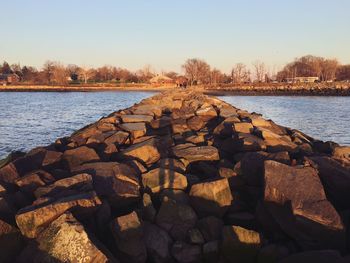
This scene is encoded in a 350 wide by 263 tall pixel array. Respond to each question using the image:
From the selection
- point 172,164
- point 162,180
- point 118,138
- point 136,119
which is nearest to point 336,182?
point 162,180

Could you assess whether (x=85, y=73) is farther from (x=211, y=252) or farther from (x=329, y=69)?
(x=211, y=252)

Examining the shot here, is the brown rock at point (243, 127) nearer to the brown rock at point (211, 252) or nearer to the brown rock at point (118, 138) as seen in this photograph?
the brown rock at point (118, 138)

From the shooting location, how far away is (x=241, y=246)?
4.38m

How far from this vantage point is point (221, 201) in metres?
5.08

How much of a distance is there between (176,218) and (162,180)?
873 millimetres

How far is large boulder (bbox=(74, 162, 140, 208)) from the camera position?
5.18m

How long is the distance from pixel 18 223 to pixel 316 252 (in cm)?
309

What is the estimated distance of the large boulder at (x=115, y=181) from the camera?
5.18m

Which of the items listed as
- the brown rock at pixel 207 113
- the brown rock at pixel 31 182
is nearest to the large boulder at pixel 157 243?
the brown rock at pixel 31 182

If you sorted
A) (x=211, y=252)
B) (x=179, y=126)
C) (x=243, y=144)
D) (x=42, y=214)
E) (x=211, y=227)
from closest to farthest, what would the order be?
(x=42, y=214) → (x=211, y=252) → (x=211, y=227) → (x=243, y=144) → (x=179, y=126)

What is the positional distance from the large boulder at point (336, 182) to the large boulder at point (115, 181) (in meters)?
2.53

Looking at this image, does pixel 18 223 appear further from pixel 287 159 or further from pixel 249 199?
pixel 287 159

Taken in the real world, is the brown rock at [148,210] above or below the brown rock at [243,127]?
below

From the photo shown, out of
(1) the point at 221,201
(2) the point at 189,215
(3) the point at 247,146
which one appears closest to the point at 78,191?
(2) the point at 189,215
